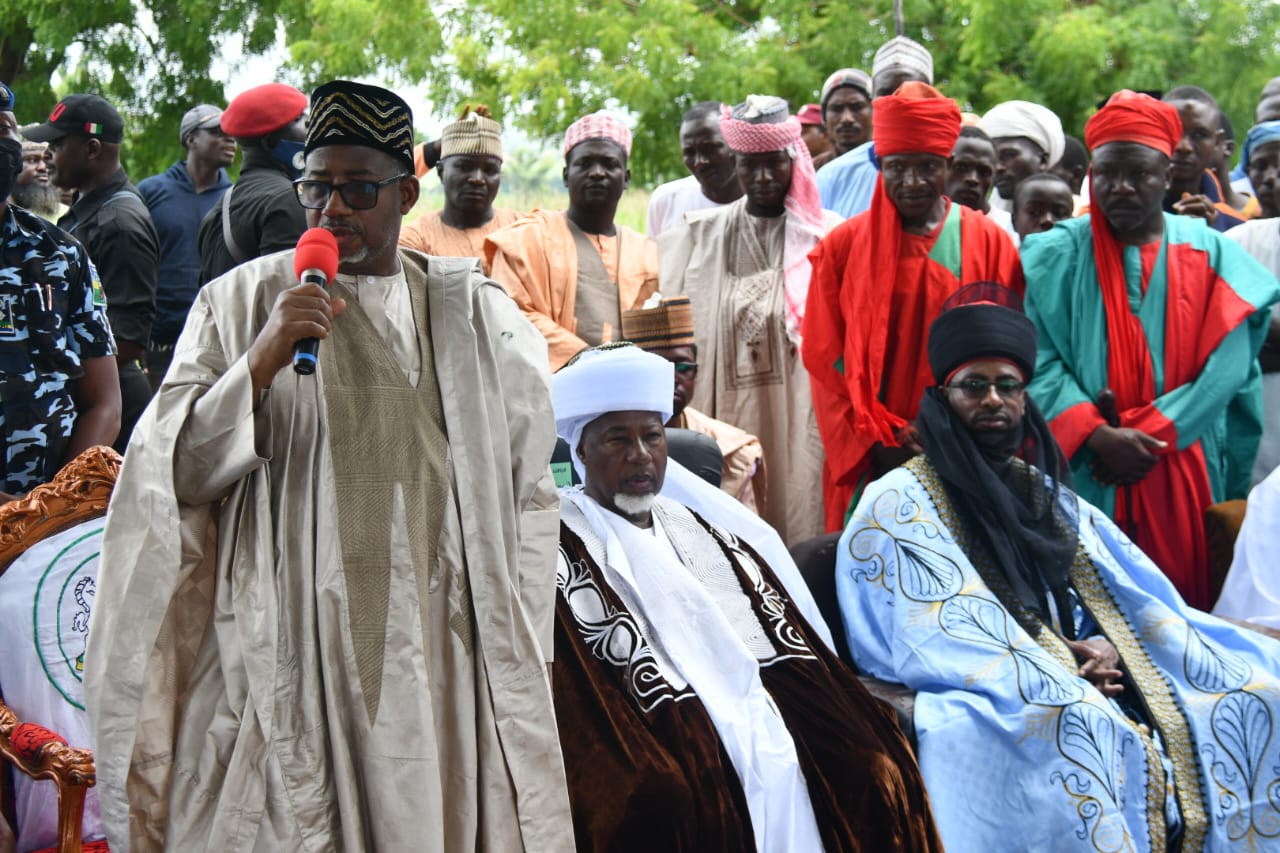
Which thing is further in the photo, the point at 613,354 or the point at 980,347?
the point at 980,347

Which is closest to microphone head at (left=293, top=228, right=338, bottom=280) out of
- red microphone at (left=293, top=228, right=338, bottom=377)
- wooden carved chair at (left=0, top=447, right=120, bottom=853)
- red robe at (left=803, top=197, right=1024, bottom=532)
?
red microphone at (left=293, top=228, right=338, bottom=377)

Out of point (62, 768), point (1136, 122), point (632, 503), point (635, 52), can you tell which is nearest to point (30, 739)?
point (62, 768)

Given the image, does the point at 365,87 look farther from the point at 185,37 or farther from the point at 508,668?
the point at 185,37

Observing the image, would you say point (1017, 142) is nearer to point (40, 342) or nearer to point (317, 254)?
→ point (40, 342)

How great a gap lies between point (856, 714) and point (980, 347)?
1381 millimetres

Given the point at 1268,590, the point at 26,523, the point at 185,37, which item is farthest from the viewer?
the point at 185,37

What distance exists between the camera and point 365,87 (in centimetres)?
339

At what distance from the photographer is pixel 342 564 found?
322 cm

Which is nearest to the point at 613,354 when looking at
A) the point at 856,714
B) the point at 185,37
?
the point at 856,714

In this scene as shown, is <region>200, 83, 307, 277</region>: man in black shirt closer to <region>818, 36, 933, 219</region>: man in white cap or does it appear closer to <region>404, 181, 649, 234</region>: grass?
<region>818, 36, 933, 219</region>: man in white cap

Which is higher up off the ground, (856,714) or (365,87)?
(365,87)

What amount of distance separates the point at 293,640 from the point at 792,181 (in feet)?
13.8

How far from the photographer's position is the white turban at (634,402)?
4.49 metres

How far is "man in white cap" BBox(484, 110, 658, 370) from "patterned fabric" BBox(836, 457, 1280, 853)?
1.97 metres
